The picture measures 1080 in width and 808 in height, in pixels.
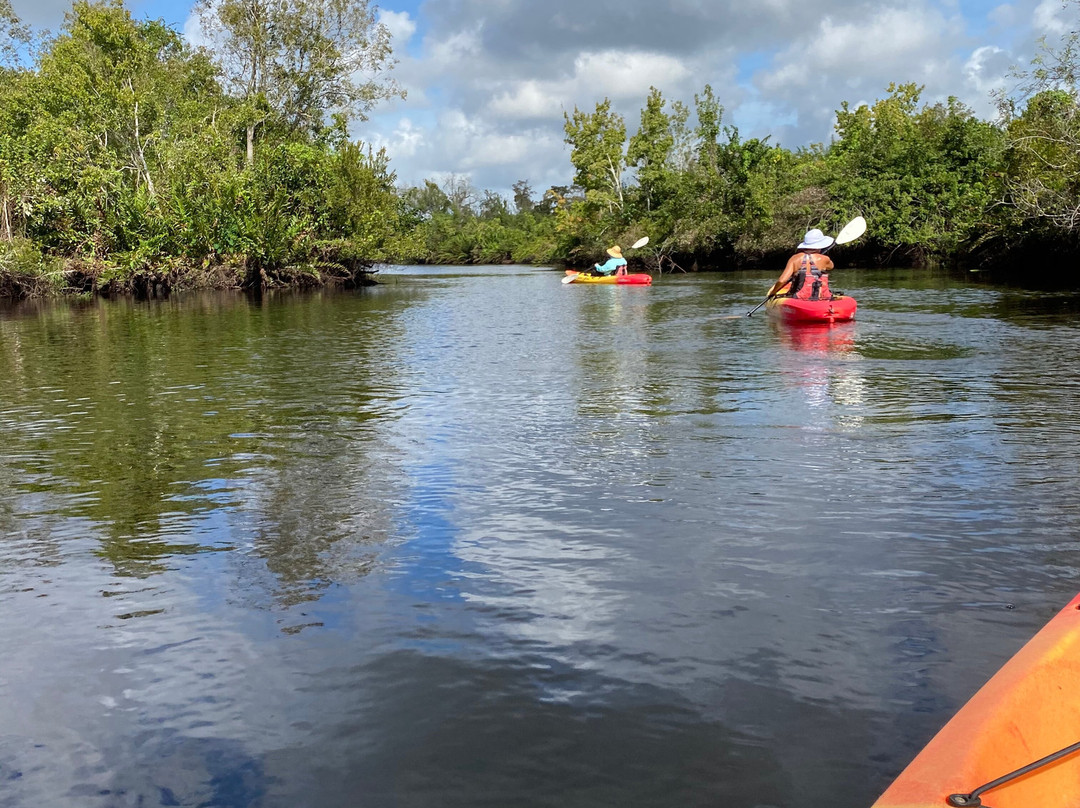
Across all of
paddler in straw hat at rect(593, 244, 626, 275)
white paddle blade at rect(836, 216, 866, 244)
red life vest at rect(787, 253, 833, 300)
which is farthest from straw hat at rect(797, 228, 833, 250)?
paddler in straw hat at rect(593, 244, 626, 275)

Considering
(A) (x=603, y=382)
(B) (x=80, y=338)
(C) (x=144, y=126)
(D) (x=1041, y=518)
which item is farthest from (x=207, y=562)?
(C) (x=144, y=126)

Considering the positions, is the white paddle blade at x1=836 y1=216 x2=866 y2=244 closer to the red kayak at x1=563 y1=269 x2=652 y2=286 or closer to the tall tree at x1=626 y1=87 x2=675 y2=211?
the red kayak at x1=563 y1=269 x2=652 y2=286

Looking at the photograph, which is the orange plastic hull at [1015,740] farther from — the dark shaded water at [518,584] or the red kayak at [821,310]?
the red kayak at [821,310]

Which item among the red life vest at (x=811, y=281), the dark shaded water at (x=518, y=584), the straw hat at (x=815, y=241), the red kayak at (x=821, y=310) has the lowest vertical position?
the dark shaded water at (x=518, y=584)

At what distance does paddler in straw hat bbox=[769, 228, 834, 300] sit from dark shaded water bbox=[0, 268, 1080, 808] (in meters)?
5.74

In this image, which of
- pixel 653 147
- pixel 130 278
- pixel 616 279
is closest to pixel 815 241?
pixel 616 279

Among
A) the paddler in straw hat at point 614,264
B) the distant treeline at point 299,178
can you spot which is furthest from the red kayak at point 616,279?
the distant treeline at point 299,178

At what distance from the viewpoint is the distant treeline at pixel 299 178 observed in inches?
1139

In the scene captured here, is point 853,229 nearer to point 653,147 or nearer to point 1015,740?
point 1015,740

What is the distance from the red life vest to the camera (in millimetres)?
16219

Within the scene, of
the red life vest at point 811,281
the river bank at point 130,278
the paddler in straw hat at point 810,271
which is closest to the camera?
the paddler in straw hat at point 810,271

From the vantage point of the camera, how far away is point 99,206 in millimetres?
30266

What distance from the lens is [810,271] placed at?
16.3 meters

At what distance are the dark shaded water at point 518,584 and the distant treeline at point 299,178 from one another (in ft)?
55.8
